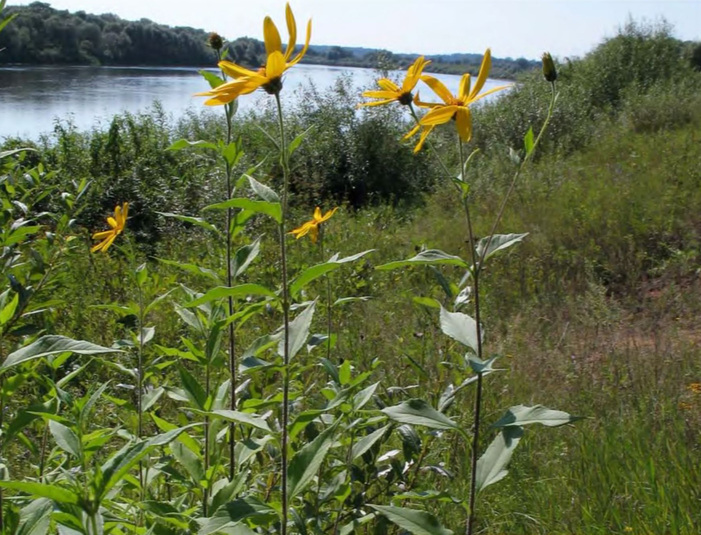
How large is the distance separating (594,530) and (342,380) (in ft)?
3.49

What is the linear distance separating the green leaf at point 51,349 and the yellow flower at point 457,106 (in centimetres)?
56

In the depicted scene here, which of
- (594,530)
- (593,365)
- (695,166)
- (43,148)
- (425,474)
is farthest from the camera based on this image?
(43,148)

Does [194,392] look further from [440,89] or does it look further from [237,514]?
[440,89]

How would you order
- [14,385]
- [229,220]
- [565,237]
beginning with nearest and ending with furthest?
[14,385] → [229,220] → [565,237]

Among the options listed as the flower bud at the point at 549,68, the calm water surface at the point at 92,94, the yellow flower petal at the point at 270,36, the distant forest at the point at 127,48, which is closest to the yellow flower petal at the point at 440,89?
the flower bud at the point at 549,68

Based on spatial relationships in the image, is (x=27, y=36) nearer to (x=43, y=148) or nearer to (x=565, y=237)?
(x=43, y=148)

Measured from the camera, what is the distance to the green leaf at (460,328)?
1.14 meters

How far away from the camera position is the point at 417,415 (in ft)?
3.54

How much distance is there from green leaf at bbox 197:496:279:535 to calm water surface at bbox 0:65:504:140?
192 inches

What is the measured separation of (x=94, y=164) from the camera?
6.47 m

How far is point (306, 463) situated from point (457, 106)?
2.02 feet

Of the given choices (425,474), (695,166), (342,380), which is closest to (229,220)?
(342,380)

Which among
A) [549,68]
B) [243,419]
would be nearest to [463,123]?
[549,68]

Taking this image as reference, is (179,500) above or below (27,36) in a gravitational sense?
below
